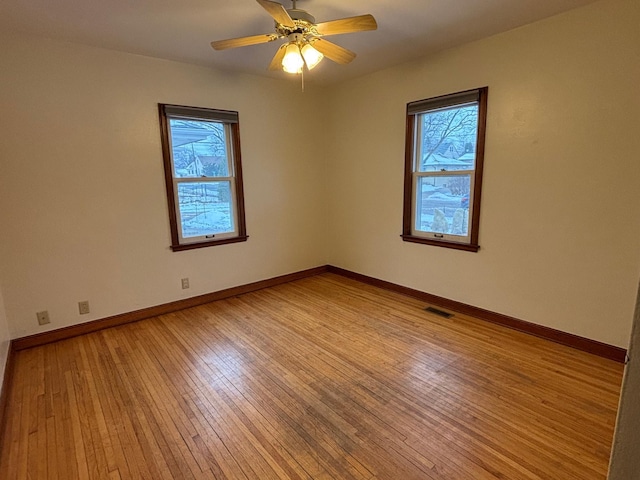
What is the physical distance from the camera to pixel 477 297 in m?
3.23

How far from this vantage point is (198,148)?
357 centimetres

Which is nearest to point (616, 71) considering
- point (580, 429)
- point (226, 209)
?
point (580, 429)

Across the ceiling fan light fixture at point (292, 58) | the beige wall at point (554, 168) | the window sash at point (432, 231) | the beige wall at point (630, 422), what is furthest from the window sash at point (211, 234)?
the beige wall at point (630, 422)

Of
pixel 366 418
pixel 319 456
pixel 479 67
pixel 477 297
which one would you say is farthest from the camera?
pixel 477 297

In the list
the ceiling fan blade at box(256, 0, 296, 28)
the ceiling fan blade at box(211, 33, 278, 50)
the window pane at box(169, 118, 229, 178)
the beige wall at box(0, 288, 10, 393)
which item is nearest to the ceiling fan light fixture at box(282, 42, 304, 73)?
the ceiling fan blade at box(211, 33, 278, 50)

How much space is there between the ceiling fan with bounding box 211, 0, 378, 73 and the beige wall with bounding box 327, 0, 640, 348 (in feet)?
4.39

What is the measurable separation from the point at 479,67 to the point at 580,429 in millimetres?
2786

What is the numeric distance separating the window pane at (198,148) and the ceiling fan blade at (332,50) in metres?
1.73

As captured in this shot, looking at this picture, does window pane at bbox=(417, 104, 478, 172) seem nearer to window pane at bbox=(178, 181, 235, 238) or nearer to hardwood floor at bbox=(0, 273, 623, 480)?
hardwood floor at bbox=(0, 273, 623, 480)

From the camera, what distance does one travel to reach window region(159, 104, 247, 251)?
11.1ft

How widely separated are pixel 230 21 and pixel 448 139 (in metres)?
2.21

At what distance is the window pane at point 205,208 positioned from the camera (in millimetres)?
3549

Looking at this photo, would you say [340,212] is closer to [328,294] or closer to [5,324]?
[328,294]

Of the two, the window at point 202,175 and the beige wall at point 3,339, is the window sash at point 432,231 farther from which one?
the beige wall at point 3,339
